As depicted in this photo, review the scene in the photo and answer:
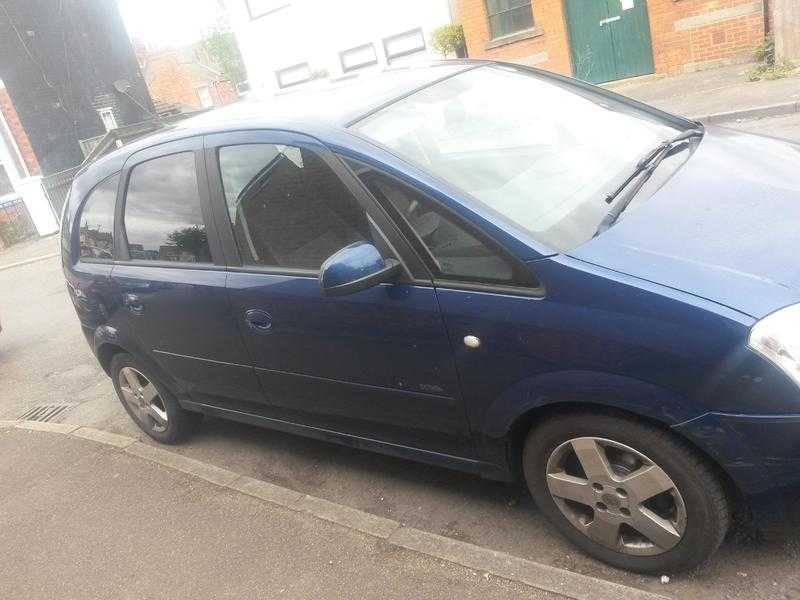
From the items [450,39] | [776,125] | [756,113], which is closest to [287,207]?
[776,125]

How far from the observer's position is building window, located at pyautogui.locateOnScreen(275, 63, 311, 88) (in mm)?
20062

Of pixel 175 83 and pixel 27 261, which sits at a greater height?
pixel 175 83

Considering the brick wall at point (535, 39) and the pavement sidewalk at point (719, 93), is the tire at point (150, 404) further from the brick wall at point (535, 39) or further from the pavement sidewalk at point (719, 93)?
the brick wall at point (535, 39)

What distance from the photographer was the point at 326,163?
2.92 meters

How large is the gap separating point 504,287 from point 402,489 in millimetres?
1504

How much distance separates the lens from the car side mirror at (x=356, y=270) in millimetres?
2617

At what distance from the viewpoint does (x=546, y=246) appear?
2.43m

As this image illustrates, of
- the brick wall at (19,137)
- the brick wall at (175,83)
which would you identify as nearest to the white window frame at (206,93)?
the brick wall at (175,83)

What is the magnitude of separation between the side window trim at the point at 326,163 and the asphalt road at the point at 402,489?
1.23m

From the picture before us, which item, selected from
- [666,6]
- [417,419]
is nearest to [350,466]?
[417,419]

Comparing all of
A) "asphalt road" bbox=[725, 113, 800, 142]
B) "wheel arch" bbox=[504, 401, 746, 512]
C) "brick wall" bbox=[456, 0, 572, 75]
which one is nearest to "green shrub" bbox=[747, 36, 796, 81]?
"asphalt road" bbox=[725, 113, 800, 142]

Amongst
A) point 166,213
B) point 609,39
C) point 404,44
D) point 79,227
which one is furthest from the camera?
point 404,44

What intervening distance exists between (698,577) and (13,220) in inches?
767

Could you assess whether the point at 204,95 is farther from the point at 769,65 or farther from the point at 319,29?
the point at 769,65
